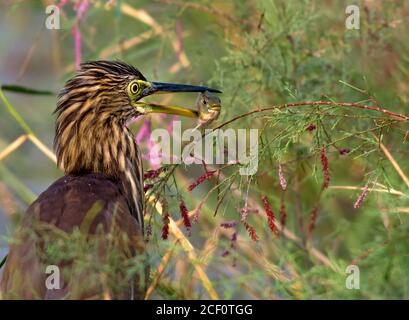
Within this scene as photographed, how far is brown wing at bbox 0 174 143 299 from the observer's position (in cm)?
335

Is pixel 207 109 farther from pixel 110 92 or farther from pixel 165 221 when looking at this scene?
pixel 165 221

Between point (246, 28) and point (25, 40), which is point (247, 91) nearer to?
point (246, 28)

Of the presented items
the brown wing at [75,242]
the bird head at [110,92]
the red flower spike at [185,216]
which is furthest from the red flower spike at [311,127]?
the bird head at [110,92]

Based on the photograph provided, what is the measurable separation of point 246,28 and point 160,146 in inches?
43.3


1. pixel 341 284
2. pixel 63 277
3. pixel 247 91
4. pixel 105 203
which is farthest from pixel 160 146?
pixel 341 284

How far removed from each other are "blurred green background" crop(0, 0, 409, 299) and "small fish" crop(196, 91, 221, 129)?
18 centimetres

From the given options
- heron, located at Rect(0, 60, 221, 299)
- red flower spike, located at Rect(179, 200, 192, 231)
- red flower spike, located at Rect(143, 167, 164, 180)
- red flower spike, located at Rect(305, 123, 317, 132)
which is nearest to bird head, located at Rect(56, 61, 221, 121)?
heron, located at Rect(0, 60, 221, 299)

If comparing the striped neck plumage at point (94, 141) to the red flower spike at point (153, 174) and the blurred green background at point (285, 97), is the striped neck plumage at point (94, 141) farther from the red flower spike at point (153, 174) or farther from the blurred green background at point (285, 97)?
the red flower spike at point (153, 174)

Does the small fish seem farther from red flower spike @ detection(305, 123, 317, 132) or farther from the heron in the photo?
red flower spike @ detection(305, 123, 317, 132)

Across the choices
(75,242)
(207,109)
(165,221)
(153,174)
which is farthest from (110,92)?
(75,242)

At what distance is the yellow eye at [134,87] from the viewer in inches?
179

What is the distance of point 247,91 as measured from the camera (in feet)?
16.7

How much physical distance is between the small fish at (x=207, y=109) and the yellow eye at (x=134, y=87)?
32cm

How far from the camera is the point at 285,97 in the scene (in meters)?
5.23
